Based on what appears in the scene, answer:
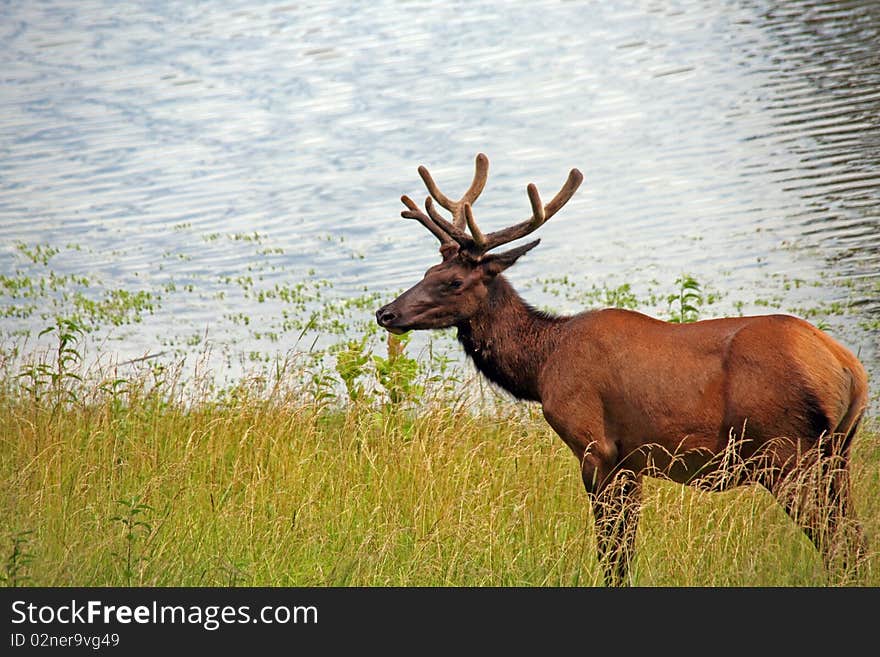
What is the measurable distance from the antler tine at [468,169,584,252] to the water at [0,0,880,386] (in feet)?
12.6

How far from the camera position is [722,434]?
6586 mm

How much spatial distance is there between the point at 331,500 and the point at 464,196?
199cm

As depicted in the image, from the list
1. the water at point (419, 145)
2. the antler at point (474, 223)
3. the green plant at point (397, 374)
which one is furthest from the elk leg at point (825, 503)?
the water at point (419, 145)

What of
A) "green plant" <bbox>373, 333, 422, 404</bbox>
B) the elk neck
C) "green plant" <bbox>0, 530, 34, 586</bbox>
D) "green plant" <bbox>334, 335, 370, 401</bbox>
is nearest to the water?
"green plant" <bbox>334, 335, 370, 401</bbox>

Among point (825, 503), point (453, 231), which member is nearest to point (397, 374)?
point (453, 231)

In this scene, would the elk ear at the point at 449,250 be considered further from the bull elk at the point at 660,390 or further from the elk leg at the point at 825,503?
the elk leg at the point at 825,503

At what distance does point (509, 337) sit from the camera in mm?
7371

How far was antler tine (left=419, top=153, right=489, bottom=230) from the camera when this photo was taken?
796 centimetres

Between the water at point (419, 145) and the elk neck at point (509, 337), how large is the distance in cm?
414

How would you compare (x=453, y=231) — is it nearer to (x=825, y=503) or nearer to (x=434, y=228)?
(x=434, y=228)

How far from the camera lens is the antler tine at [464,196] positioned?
7.96 m

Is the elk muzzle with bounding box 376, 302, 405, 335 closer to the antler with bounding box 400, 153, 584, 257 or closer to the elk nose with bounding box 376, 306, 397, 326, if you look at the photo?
the elk nose with bounding box 376, 306, 397, 326
